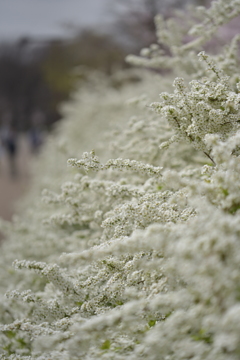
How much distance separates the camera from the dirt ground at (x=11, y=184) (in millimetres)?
9391

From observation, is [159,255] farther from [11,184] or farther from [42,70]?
[42,70]

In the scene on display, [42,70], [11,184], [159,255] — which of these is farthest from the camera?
[42,70]

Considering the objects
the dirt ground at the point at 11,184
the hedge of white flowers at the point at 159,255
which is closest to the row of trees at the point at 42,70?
the dirt ground at the point at 11,184

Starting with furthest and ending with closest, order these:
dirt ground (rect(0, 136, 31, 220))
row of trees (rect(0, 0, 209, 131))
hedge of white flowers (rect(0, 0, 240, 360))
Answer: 1. row of trees (rect(0, 0, 209, 131))
2. dirt ground (rect(0, 136, 31, 220))
3. hedge of white flowers (rect(0, 0, 240, 360))

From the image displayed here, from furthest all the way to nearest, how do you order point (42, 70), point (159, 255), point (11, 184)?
point (42, 70) < point (11, 184) < point (159, 255)

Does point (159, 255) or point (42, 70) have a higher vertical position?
point (42, 70)

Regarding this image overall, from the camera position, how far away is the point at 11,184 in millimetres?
11625

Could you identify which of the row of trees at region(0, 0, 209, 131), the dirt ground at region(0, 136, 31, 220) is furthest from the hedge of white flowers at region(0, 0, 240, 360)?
the row of trees at region(0, 0, 209, 131)

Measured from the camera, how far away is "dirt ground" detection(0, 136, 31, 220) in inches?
370

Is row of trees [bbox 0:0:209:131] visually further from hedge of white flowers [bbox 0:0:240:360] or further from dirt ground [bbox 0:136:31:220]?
hedge of white flowers [bbox 0:0:240:360]

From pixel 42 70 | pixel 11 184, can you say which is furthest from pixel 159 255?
pixel 42 70

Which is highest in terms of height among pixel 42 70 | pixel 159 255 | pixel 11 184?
pixel 42 70

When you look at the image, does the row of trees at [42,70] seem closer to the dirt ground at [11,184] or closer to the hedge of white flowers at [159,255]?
the dirt ground at [11,184]

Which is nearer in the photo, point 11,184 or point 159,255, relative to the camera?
point 159,255
